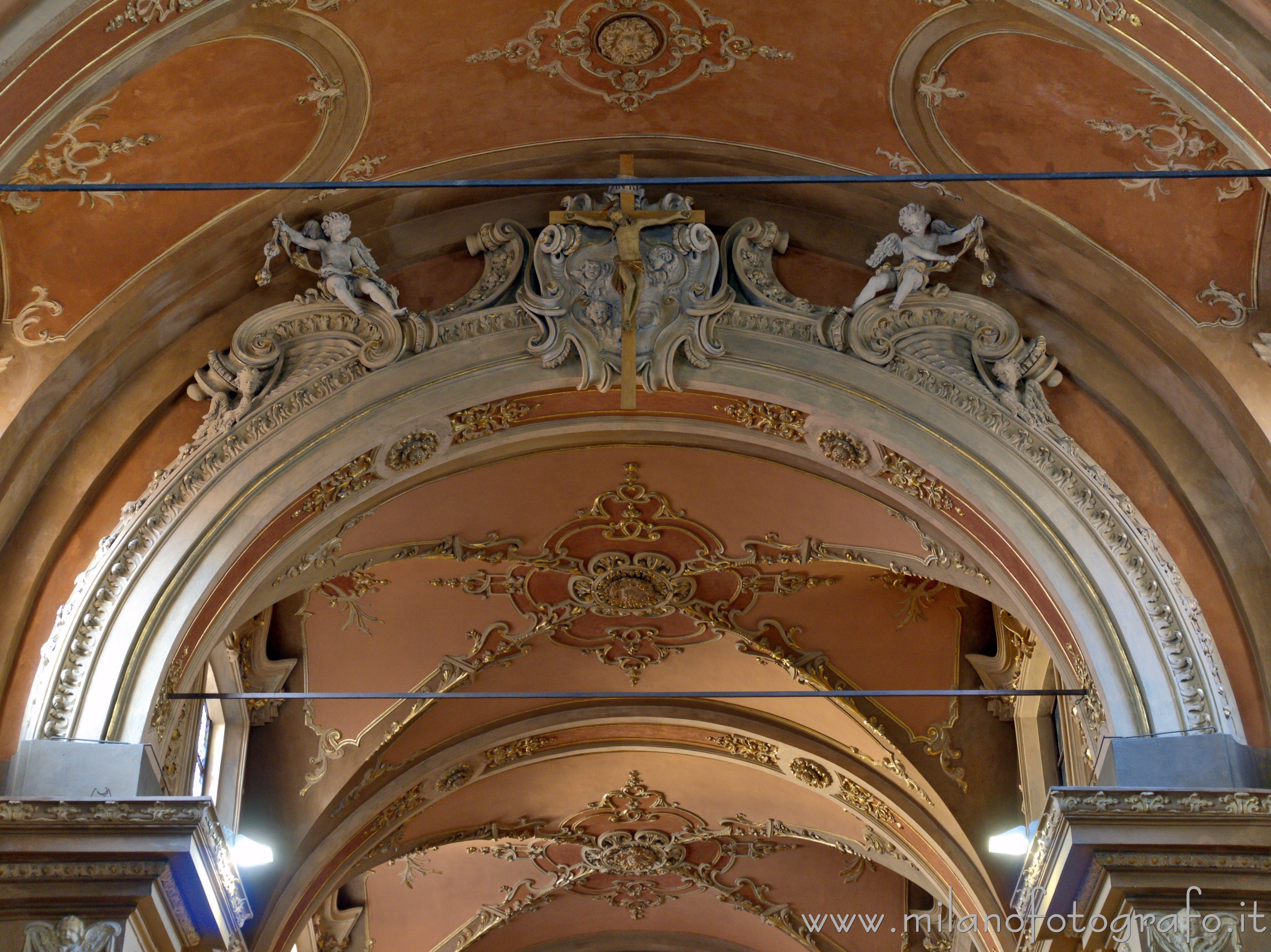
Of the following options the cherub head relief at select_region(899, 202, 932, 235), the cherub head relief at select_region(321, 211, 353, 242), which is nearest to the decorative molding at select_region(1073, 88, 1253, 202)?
the cherub head relief at select_region(899, 202, 932, 235)

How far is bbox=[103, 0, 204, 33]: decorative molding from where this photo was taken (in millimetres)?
7223

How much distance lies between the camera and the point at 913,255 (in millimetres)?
9414

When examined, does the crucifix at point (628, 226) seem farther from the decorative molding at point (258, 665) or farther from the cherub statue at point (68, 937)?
the decorative molding at point (258, 665)

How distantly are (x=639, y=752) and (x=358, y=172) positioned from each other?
7285 mm

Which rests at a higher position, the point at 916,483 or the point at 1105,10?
the point at 1105,10

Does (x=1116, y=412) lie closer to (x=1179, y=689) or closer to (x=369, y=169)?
(x=1179, y=689)

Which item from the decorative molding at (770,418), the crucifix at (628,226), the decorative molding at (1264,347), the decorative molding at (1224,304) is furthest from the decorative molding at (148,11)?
the decorative molding at (1264,347)

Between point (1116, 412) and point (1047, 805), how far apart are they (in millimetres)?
2401

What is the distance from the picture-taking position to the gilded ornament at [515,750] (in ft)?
47.1

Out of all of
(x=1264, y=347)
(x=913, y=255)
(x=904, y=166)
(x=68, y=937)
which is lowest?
(x=68, y=937)

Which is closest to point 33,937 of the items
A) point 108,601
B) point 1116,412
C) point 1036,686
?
point 108,601

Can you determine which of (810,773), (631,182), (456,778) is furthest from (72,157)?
(810,773)

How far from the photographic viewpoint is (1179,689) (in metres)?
8.38

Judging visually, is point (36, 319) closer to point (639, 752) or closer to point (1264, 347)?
point (1264, 347)
